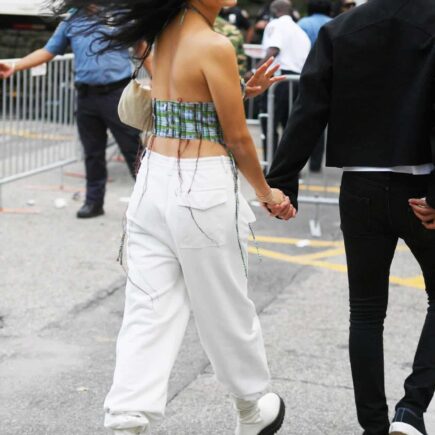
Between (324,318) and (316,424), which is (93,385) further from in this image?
(324,318)

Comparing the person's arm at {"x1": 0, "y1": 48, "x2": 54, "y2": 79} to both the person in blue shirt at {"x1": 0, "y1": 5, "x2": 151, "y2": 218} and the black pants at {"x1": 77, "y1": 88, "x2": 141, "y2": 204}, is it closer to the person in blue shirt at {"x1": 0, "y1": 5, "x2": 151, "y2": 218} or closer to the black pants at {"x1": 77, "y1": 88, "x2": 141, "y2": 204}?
the person in blue shirt at {"x1": 0, "y1": 5, "x2": 151, "y2": 218}

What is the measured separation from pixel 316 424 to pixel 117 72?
4.74 metres

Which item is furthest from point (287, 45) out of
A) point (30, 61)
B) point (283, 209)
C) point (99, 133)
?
point (283, 209)

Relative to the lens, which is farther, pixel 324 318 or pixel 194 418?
pixel 324 318

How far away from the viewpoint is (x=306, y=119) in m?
4.04

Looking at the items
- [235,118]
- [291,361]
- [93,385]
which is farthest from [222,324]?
[291,361]

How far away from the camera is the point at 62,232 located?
838 cm

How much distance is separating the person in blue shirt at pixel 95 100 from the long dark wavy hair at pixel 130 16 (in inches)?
180

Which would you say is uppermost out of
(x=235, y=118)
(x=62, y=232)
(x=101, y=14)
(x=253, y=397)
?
(x=101, y=14)

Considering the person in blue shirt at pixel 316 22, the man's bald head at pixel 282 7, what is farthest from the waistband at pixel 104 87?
the person in blue shirt at pixel 316 22

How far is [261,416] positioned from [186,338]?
5.30 feet

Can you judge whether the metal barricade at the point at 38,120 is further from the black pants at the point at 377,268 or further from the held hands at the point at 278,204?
the black pants at the point at 377,268

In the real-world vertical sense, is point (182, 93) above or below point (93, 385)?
above

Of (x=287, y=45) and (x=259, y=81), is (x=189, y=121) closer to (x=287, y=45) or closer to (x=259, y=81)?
(x=259, y=81)
